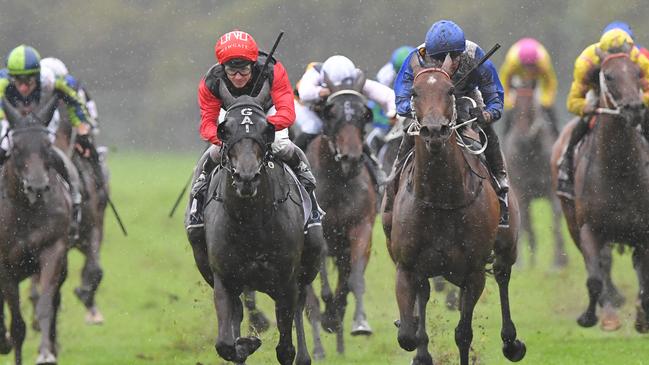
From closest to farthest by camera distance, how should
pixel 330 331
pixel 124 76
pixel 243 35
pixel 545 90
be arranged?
pixel 243 35 < pixel 330 331 < pixel 545 90 < pixel 124 76

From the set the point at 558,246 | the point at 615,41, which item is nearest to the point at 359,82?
the point at 615,41

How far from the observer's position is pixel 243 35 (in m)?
9.88

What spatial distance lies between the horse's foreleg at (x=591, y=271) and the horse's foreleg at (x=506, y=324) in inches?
75.8

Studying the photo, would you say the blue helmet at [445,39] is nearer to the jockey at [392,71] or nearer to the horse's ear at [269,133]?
the horse's ear at [269,133]

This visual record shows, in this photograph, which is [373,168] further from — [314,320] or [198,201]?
[198,201]

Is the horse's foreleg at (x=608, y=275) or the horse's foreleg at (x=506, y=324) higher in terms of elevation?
the horse's foreleg at (x=608, y=275)

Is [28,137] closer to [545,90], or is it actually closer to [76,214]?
[76,214]

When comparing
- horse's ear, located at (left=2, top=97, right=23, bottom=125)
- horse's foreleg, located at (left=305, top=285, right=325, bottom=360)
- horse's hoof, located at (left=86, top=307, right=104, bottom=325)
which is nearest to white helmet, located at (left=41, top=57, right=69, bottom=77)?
horse's hoof, located at (left=86, top=307, right=104, bottom=325)

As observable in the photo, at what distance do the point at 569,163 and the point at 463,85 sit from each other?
3525 millimetres

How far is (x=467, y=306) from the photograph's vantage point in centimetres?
1034

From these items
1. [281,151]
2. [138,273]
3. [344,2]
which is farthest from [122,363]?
[344,2]

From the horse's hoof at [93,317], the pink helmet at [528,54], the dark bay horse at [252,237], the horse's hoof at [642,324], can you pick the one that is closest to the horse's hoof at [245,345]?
the dark bay horse at [252,237]

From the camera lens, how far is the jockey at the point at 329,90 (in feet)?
45.4

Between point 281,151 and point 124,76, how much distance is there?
37.8 meters
